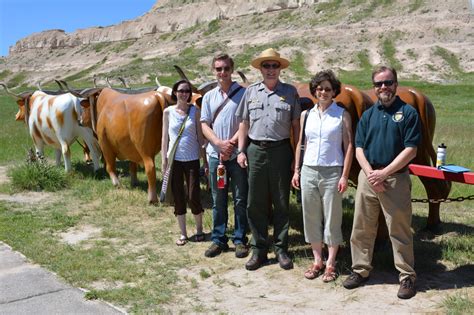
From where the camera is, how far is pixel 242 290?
461cm

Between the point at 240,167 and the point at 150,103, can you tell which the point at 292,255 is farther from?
the point at 150,103

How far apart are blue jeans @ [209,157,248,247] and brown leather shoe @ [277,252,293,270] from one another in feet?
1.89

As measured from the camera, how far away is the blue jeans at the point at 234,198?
5309mm

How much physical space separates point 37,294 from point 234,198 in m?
2.12

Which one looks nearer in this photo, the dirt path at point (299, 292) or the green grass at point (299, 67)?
the dirt path at point (299, 292)

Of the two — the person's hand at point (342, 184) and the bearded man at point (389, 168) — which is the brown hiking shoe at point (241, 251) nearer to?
the bearded man at point (389, 168)

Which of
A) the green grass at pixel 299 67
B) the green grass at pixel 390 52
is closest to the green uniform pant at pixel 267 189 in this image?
the green grass at pixel 299 67

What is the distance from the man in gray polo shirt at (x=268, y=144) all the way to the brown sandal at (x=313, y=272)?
0.91 feet

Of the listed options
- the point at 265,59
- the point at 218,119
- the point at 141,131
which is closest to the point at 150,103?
the point at 141,131

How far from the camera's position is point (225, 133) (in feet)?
17.4

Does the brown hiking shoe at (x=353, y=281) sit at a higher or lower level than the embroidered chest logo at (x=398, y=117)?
lower

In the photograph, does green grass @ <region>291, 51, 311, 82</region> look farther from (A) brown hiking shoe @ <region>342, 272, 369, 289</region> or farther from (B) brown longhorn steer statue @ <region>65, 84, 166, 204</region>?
(A) brown hiking shoe @ <region>342, 272, 369, 289</region>

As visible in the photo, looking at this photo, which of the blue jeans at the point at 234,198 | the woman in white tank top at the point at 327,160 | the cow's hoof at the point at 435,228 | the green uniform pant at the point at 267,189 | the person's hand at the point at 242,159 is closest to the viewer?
the woman in white tank top at the point at 327,160

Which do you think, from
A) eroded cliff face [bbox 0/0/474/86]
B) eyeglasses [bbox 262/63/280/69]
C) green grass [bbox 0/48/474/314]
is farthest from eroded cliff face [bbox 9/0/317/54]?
eyeglasses [bbox 262/63/280/69]
